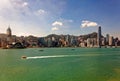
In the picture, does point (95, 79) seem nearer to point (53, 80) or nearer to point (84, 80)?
point (84, 80)

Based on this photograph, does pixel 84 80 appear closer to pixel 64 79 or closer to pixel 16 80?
pixel 64 79

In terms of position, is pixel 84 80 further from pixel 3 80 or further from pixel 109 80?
pixel 3 80

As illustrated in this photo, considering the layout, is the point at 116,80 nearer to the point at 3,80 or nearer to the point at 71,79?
the point at 71,79

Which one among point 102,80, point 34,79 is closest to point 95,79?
point 102,80

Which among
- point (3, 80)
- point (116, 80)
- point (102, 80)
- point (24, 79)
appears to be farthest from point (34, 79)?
point (116, 80)

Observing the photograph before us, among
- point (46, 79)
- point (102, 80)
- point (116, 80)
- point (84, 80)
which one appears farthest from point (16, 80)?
point (116, 80)

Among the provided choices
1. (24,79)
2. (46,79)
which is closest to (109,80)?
(46,79)
